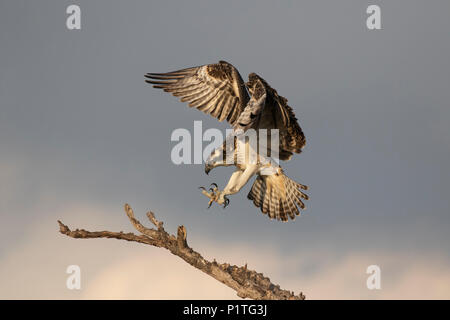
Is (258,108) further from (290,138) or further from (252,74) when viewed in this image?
(290,138)

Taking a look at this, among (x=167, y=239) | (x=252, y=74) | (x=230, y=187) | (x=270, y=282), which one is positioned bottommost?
(x=270, y=282)

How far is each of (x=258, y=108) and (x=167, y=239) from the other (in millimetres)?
3197

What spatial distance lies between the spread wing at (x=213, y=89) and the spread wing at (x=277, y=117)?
130 cm

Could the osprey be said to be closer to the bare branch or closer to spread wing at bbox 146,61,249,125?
spread wing at bbox 146,61,249,125

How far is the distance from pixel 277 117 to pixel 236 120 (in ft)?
3.52

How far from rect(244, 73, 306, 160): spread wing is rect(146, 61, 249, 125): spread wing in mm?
1303

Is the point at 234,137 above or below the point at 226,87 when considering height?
below

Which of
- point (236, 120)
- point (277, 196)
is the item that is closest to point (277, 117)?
point (236, 120)

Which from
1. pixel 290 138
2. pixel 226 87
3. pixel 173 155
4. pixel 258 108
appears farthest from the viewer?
pixel 226 87

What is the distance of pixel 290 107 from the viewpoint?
12.7 meters

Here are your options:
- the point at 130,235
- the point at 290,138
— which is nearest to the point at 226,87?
the point at 290,138

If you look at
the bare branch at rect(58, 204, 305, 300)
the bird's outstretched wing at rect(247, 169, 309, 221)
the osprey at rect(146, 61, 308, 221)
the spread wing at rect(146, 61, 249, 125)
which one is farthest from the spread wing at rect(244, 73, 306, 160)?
the bare branch at rect(58, 204, 305, 300)

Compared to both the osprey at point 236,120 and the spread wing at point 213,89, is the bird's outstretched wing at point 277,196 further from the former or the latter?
the spread wing at point 213,89

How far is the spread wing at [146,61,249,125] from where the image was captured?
14.4 m
